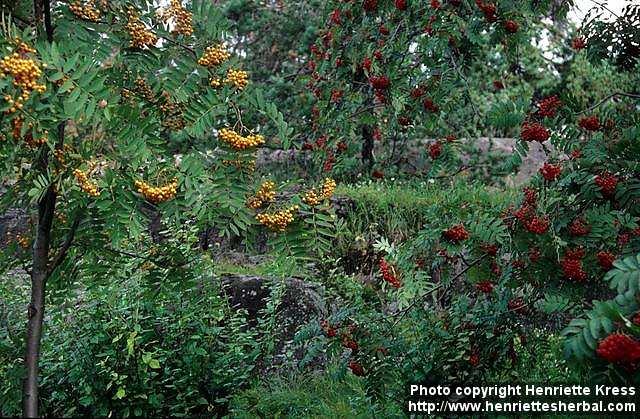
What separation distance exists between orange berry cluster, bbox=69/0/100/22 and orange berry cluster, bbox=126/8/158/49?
11 centimetres

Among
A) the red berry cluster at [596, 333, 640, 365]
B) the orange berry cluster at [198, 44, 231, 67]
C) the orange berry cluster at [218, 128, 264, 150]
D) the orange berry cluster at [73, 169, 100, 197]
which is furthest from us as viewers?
the orange berry cluster at [198, 44, 231, 67]

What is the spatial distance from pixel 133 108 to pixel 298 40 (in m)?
6.47

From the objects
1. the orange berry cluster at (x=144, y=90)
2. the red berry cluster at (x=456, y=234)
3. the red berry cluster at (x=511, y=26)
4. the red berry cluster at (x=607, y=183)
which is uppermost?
the red berry cluster at (x=511, y=26)

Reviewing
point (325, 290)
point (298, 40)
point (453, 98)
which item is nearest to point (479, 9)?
point (453, 98)

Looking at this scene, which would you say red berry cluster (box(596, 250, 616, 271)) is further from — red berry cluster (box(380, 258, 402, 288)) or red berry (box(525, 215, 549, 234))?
red berry cluster (box(380, 258, 402, 288))

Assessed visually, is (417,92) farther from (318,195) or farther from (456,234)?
(318,195)

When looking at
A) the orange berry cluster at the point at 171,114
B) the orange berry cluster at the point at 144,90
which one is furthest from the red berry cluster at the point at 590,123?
the orange berry cluster at the point at 144,90

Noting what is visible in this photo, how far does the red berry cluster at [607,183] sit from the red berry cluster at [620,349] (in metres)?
1.09

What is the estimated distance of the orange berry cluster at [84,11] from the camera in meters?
2.35

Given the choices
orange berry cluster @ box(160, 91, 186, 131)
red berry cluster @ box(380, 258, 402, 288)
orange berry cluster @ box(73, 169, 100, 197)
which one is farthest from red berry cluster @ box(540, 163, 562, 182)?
orange berry cluster @ box(73, 169, 100, 197)

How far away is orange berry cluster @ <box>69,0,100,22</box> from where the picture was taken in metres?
2.35

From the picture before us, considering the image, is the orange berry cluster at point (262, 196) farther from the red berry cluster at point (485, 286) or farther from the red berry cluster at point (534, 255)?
the red berry cluster at point (485, 286)

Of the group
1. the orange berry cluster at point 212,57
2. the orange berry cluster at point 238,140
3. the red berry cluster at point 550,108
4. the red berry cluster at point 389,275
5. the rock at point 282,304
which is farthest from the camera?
the rock at point 282,304

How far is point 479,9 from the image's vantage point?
3.94m
